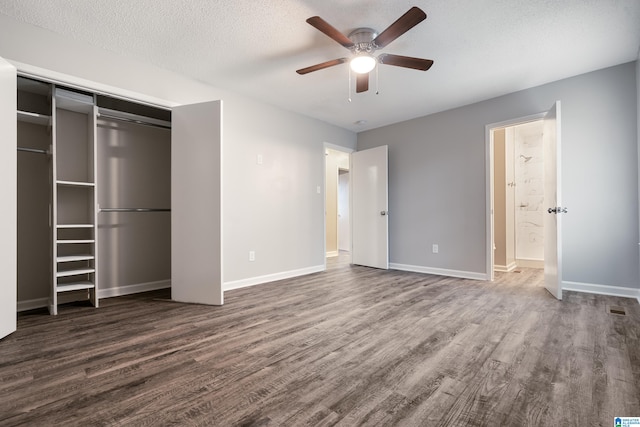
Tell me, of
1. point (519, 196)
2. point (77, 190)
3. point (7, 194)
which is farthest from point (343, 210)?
point (7, 194)

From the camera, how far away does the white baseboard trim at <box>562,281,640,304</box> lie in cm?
315

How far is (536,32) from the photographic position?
251 cm

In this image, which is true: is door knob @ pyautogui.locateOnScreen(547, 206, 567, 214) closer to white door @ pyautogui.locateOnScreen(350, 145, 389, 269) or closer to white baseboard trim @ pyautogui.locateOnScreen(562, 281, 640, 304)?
white baseboard trim @ pyautogui.locateOnScreen(562, 281, 640, 304)

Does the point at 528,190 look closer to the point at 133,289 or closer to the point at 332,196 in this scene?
the point at 332,196

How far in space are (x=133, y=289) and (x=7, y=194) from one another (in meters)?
1.75

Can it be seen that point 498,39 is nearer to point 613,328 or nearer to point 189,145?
point 613,328

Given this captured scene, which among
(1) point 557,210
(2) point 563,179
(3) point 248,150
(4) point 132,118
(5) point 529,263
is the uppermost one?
(4) point 132,118

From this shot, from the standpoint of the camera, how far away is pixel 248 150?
3.91 metres

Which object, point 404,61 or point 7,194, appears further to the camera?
point 404,61

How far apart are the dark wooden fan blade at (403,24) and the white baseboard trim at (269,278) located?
276 cm

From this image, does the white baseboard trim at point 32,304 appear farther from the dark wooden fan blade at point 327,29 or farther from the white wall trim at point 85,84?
the dark wooden fan blade at point 327,29

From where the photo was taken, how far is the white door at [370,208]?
504 cm

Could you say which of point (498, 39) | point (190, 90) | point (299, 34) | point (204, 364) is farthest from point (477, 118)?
point (204, 364)

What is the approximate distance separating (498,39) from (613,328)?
2.52 meters
